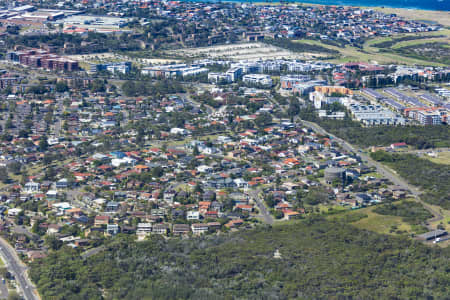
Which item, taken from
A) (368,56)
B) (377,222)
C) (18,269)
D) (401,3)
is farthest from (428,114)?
(401,3)

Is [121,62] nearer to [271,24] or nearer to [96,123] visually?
[96,123]

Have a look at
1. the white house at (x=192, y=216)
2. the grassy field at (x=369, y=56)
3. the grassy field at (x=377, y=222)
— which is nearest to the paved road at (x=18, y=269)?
the white house at (x=192, y=216)

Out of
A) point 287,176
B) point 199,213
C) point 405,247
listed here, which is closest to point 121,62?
point 287,176

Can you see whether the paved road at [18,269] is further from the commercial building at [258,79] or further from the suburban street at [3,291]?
the commercial building at [258,79]

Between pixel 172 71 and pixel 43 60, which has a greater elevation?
pixel 43 60

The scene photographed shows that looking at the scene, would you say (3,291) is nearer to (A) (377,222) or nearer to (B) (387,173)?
(A) (377,222)

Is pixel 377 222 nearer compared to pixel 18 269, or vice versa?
pixel 18 269

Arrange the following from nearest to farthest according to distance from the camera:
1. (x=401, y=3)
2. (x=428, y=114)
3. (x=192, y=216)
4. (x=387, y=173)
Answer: (x=192, y=216) → (x=387, y=173) → (x=428, y=114) → (x=401, y=3)
